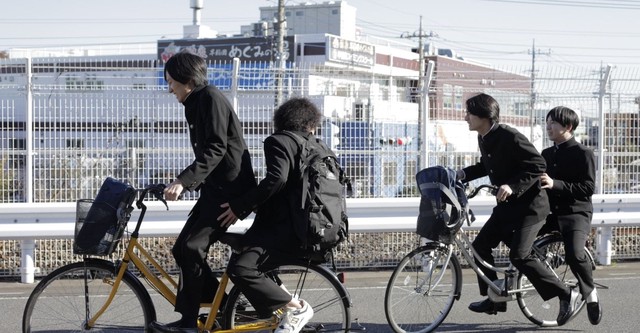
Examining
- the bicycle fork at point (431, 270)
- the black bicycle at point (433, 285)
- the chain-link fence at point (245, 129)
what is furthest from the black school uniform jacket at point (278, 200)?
the chain-link fence at point (245, 129)

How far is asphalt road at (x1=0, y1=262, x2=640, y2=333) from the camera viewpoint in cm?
731

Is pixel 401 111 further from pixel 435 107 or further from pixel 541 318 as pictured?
pixel 541 318

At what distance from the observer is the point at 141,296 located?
5.82 m

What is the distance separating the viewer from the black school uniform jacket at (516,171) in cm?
680

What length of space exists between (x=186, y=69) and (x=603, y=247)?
6.72 meters

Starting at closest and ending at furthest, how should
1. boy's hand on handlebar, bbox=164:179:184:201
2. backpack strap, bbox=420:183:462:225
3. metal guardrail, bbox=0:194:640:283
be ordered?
1. boy's hand on handlebar, bbox=164:179:184:201
2. backpack strap, bbox=420:183:462:225
3. metal guardrail, bbox=0:194:640:283

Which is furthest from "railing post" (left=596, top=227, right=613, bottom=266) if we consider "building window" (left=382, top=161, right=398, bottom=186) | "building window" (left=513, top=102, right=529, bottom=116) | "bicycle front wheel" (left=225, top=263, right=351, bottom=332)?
"bicycle front wheel" (left=225, top=263, right=351, bottom=332)

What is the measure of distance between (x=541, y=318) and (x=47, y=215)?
4.92 m

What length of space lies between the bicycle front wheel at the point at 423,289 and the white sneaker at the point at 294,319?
1110mm

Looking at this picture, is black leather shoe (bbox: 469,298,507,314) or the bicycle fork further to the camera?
black leather shoe (bbox: 469,298,507,314)

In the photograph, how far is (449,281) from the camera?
22.4ft

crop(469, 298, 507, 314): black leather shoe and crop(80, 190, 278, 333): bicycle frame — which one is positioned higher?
crop(80, 190, 278, 333): bicycle frame

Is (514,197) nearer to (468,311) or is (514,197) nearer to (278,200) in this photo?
(468,311)

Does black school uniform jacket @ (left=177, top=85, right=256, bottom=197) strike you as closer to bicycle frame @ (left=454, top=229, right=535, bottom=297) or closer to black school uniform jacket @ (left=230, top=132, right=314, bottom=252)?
black school uniform jacket @ (left=230, top=132, right=314, bottom=252)
